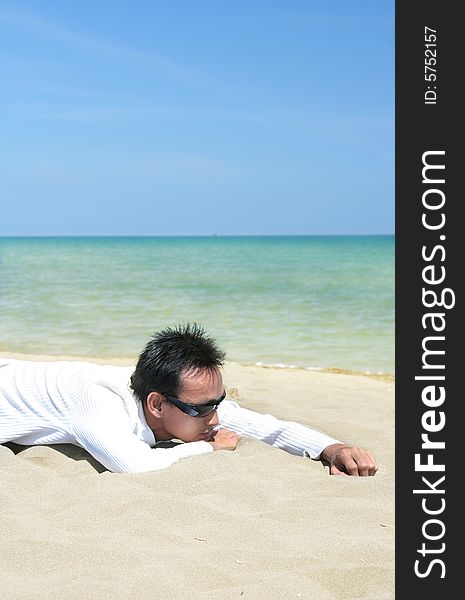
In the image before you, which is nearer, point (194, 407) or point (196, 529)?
point (196, 529)

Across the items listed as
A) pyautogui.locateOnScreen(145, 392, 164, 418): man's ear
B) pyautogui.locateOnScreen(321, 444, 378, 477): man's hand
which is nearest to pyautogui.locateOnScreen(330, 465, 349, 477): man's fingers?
pyautogui.locateOnScreen(321, 444, 378, 477): man's hand

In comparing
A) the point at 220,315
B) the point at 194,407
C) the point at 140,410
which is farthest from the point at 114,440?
the point at 220,315

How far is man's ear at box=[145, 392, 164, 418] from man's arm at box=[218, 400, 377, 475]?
570mm

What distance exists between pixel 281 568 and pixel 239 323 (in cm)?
1099

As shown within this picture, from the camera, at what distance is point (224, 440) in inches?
161

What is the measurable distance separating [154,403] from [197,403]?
22 cm

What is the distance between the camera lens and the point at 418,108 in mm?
A: 2656

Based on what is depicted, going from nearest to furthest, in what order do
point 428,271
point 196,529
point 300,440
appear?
1. point 428,271
2. point 196,529
3. point 300,440

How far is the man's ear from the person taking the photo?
3.90m

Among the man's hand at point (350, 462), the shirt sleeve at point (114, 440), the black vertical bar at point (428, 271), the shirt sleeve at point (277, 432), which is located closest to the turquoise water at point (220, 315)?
the shirt sleeve at point (277, 432)

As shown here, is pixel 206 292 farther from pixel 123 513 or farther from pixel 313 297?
pixel 123 513

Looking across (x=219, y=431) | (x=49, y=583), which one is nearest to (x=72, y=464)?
(x=219, y=431)

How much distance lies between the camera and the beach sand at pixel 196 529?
2559 millimetres

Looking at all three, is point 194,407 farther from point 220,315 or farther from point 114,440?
point 220,315
